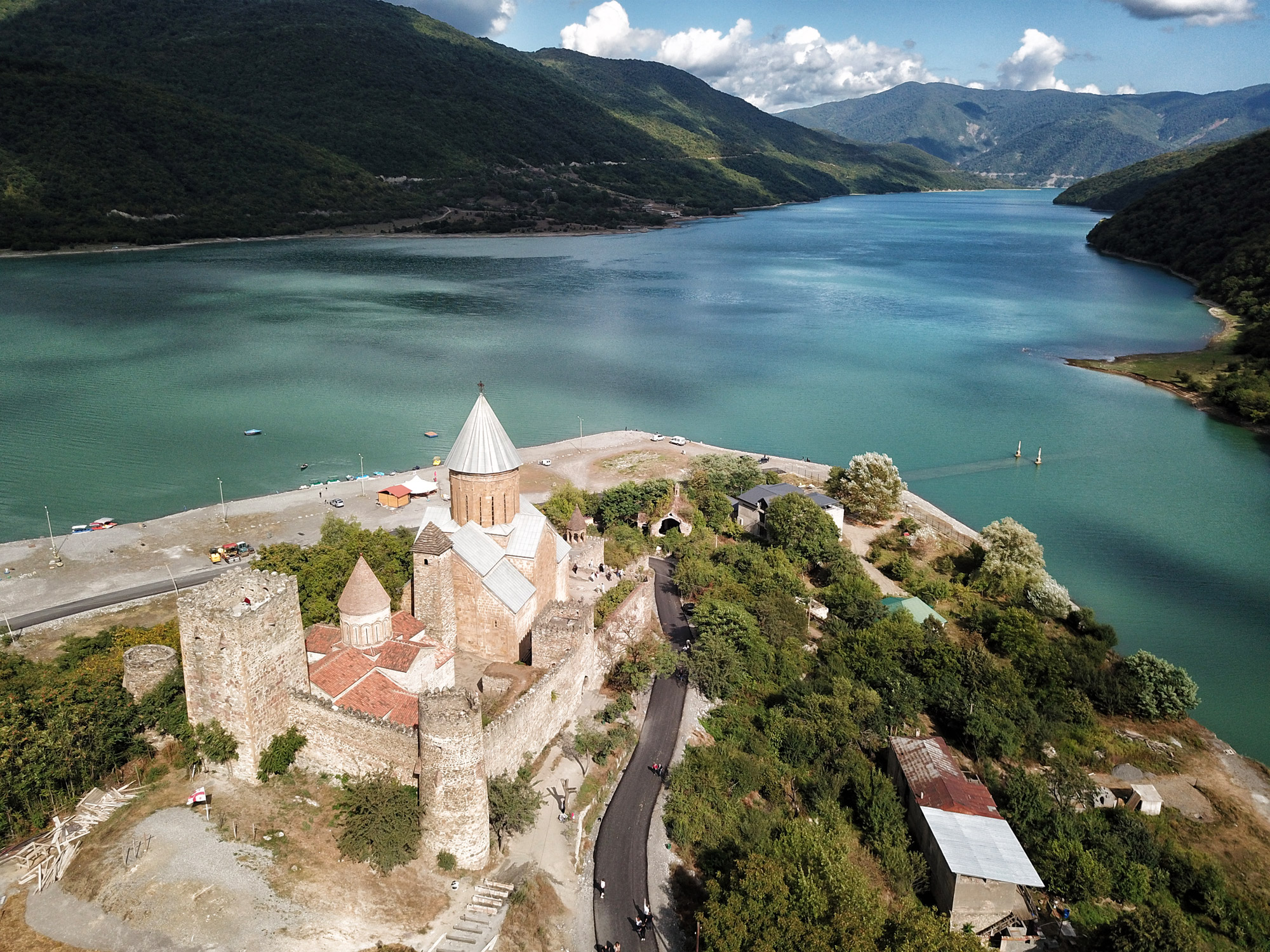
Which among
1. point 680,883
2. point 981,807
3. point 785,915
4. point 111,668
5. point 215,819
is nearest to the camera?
point 785,915

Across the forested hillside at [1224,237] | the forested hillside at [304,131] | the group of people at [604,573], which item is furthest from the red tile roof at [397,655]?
the forested hillside at [304,131]

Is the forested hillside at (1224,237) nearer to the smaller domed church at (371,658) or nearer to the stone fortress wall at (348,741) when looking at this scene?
the smaller domed church at (371,658)

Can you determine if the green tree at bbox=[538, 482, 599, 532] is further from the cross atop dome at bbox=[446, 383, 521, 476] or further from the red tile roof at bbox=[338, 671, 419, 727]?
the red tile roof at bbox=[338, 671, 419, 727]

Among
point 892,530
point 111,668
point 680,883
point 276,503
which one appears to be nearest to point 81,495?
point 276,503

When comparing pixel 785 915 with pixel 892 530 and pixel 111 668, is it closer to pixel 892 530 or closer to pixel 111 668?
pixel 111 668

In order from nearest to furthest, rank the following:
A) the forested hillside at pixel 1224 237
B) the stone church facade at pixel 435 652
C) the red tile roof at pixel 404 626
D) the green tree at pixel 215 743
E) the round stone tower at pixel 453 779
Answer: the round stone tower at pixel 453 779
the stone church facade at pixel 435 652
the green tree at pixel 215 743
the red tile roof at pixel 404 626
the forested hillside at pixel 1224 237

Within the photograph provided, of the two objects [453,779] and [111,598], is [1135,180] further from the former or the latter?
[453,779]
